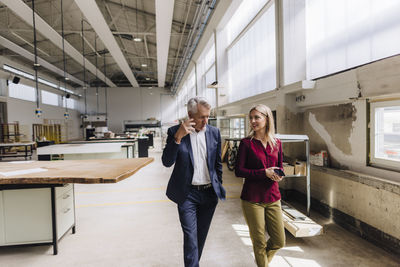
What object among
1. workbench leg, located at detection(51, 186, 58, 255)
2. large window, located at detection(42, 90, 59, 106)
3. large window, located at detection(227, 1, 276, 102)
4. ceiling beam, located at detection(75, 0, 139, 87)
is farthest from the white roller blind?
large window, located at detection(42, 90, 59, 106)

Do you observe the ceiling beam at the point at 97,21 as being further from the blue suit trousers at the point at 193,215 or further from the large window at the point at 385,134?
the large window at the point at 385,134

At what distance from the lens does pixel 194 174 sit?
1707mm

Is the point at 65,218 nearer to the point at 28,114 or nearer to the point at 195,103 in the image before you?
the point at 195,103

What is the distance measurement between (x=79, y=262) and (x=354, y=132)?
371 cm

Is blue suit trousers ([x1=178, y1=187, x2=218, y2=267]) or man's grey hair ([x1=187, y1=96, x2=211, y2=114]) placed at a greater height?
man's grey hair ([x1=187, y1=96, x2=211, y2=114])

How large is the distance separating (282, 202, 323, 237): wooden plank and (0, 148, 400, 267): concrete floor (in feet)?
0.50

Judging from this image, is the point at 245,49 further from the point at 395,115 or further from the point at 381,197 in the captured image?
the point at 381,197

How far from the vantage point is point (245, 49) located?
20.2ft

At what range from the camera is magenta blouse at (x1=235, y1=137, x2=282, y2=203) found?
5.84 feet

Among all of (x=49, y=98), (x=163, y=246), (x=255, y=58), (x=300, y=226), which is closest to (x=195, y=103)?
(x=163, y=246)

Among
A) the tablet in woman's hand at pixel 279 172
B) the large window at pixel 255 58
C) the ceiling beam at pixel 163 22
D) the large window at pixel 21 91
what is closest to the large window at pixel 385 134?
the tablet in woman's hand at pixel 279 172

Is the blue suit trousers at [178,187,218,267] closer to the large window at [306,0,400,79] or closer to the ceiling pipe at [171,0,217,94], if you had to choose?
the large window at [306,0,400,79]

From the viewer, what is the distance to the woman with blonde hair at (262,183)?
178 centimetres

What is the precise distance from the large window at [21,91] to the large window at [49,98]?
5.59ft
